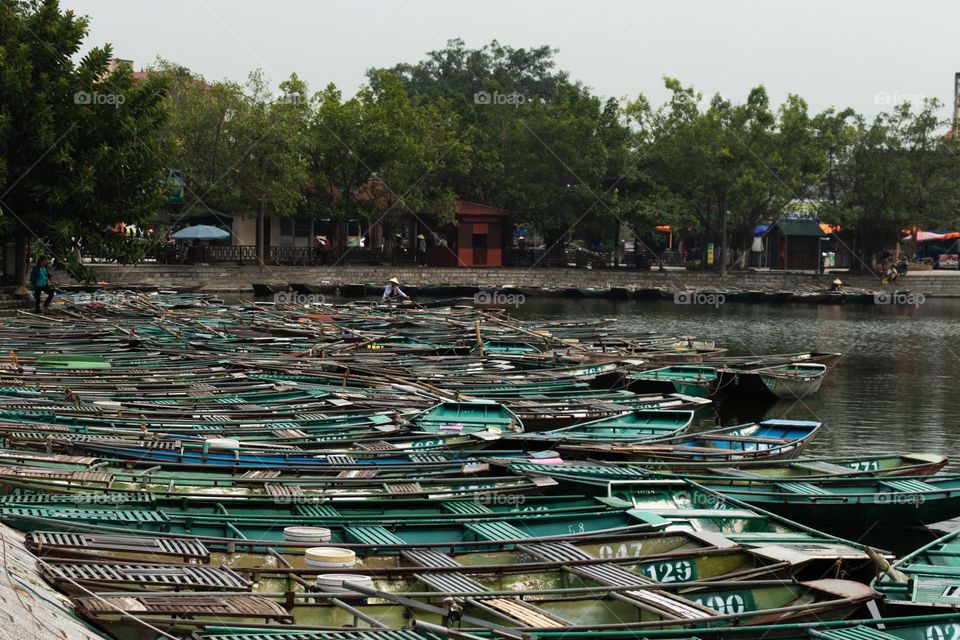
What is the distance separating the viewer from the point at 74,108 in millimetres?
33344

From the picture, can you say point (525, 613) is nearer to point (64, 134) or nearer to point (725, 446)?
Answer: point (725, 446)

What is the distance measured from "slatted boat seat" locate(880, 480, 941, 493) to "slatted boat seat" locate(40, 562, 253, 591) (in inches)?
322

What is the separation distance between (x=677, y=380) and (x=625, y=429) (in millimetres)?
Answer: 6527

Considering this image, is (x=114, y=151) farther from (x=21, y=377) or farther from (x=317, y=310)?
(x=21, y=377)

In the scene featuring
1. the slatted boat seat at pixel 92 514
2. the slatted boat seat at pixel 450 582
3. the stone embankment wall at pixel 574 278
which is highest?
the stone embankment wall at pixel 574 278

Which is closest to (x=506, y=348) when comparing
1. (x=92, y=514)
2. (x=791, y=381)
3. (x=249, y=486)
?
(x=791, y=381)

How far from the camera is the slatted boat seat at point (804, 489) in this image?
531 inches

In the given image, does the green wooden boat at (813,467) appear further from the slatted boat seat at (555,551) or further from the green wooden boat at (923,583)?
the slatted boat seat at (555,551)

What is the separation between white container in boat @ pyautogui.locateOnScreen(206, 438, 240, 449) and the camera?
1405 cm

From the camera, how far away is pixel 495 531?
10.5m

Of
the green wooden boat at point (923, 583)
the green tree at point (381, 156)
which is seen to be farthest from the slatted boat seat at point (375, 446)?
the green tree at point (381, 156)

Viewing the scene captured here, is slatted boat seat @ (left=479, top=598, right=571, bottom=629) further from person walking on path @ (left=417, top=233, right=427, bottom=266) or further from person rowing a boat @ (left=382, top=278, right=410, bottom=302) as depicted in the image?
person walking on path @ (left=417, top=233, right=427, bottom=266)

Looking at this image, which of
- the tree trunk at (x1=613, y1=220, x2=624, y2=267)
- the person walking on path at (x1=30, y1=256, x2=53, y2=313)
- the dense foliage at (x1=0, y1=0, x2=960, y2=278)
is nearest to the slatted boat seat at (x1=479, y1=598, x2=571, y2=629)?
the person walking on path at (x1=30, y1=256, x2=53, y2=313)

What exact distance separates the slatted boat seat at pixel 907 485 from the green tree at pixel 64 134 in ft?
80.7
